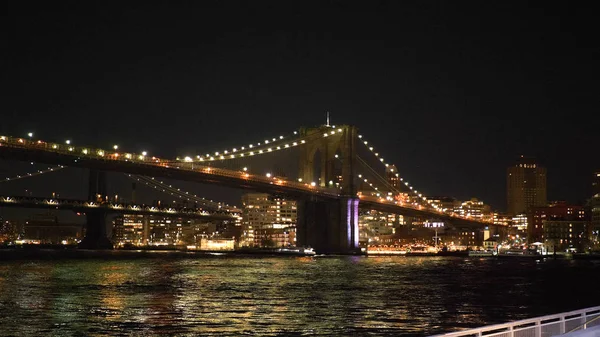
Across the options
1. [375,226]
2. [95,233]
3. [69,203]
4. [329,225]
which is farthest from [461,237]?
[69,203]

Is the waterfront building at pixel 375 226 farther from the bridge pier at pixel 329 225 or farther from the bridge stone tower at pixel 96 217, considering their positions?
the bridge pier at pixel 329 225

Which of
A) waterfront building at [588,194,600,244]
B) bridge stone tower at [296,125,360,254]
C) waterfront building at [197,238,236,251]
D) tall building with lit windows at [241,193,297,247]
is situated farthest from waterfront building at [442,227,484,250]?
bridge stone tower at [296,125,360,254]

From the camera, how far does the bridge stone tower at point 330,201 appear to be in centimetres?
9425

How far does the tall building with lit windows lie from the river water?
91.1 m

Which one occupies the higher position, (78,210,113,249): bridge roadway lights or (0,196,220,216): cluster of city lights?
(0,196,220,216): cluster of city lights

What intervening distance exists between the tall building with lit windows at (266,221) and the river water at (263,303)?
91114 millimetres

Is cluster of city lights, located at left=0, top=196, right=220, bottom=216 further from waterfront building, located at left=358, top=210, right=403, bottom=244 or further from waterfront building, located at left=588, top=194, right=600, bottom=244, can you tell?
waterfront building, located at left=588, top=194, right=600, bottom=244

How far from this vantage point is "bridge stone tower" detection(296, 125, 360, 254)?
3711 inches

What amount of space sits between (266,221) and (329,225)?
224 feet

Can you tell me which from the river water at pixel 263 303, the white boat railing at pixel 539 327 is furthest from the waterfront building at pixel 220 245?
the white boat railing at pixel 539 327

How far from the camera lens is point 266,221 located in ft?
536

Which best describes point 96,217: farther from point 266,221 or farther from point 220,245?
point 266,221

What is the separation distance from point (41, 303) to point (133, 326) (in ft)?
27.6

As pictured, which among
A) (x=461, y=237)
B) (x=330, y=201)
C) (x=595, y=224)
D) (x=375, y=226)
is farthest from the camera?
(x=375, y=226)
